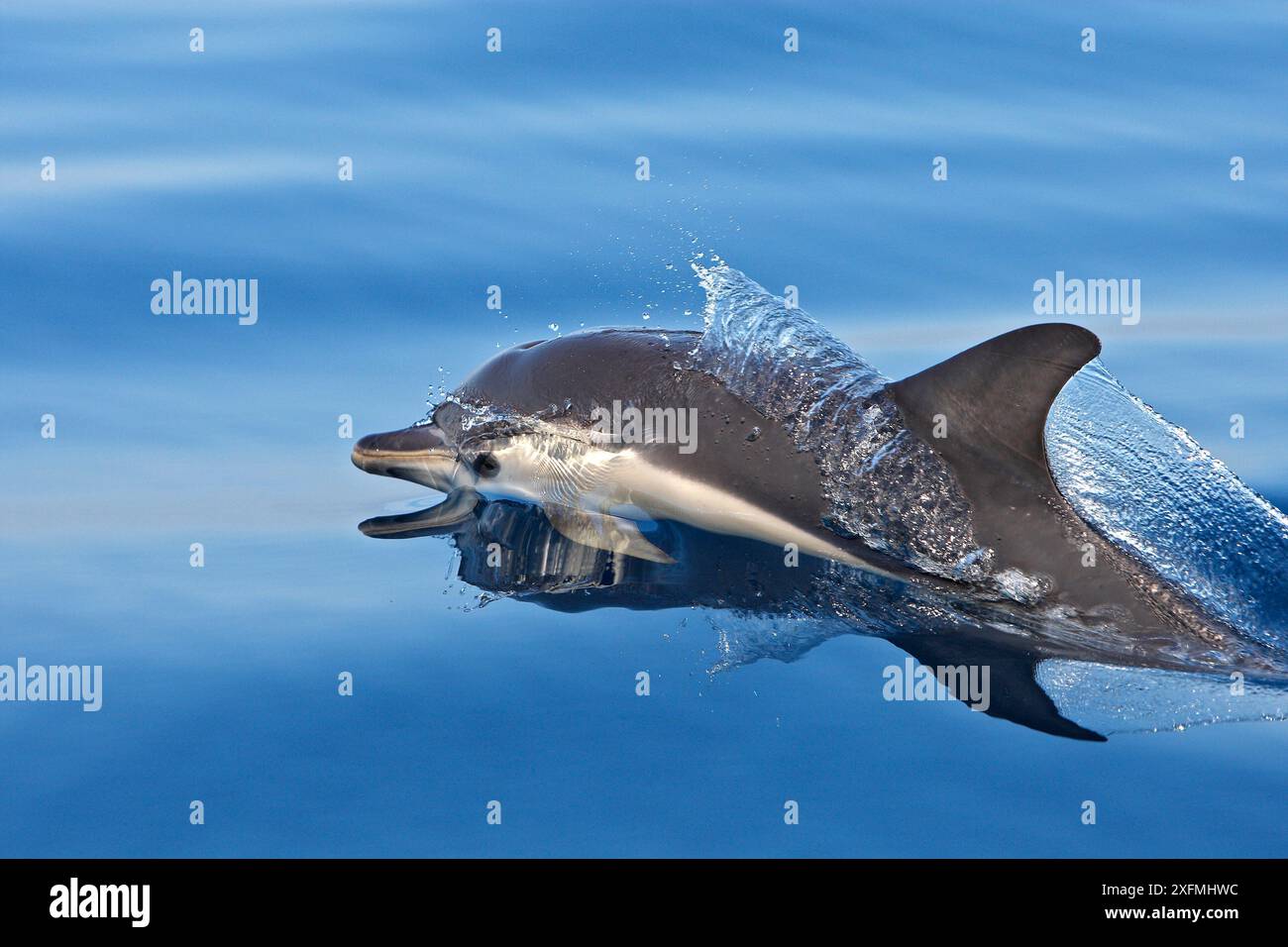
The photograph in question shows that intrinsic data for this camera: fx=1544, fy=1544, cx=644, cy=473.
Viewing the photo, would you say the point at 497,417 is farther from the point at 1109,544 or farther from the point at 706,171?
the point at 706,171

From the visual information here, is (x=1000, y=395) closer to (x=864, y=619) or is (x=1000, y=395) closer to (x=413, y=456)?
(x=864, y=619)

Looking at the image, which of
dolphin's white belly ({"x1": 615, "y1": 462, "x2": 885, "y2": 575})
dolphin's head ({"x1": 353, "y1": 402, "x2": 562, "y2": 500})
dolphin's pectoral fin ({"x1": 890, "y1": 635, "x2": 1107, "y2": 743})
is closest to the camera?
dolphin's pectoral fin ({"x1": 890, "y1": 635, "x2": 1107, "y2": 743})

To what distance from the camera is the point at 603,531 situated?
23.2 feet

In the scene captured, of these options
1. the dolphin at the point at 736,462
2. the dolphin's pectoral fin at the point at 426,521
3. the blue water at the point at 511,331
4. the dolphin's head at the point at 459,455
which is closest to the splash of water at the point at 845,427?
the dolphin at the point at 736,462

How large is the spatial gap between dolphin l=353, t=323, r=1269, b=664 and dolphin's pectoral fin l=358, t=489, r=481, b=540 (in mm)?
16

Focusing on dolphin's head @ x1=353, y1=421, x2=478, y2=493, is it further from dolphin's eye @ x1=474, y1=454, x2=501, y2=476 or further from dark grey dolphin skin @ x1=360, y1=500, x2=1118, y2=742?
dark grey dolphin skin @ x1=360, y1=500, x2=1118, y2=742

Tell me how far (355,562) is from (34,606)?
135cm

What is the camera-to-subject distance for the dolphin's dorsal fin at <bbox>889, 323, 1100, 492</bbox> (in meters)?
5.84

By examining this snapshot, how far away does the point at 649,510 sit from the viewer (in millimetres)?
7129

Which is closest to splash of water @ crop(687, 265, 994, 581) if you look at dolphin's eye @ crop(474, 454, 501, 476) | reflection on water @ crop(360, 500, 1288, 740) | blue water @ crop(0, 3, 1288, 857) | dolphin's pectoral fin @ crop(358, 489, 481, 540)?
reflection on water @ crop(360, 500, 1288, 740)

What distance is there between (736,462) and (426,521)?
1.58 meters

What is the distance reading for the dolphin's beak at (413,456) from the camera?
25.3ft

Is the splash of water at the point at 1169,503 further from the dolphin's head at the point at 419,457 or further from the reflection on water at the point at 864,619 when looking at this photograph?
the dolphin's head at the point at 419,457

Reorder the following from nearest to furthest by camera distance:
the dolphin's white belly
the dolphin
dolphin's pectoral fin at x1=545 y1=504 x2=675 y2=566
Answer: the dolphin
the dolphin's white belly
dolphin's pectoral fin at x1=545 y1=504 x2=675 y2=566
